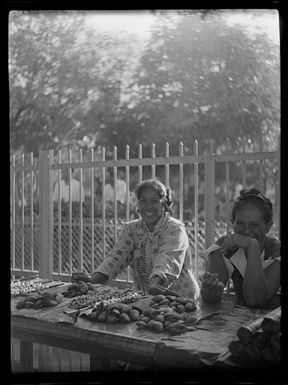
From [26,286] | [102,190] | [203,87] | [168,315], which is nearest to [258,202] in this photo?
[168,315]

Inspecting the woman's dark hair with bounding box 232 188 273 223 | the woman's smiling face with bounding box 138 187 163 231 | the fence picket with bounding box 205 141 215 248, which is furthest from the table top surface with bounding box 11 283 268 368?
the fence picket with bounding box 205 141 215 248

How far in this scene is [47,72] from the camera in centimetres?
669

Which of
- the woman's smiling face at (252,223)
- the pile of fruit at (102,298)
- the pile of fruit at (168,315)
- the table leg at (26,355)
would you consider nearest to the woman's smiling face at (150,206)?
the pile of fruit at (102,298)

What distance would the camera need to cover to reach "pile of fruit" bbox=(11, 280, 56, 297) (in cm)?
206

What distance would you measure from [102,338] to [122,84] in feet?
21.9

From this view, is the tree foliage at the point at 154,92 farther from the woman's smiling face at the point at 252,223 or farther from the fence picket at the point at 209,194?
the woman's smiling face at the point at 252,223

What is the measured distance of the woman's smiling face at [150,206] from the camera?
2.33 meters

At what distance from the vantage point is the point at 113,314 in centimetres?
158

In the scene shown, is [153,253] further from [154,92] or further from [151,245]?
[154,92]

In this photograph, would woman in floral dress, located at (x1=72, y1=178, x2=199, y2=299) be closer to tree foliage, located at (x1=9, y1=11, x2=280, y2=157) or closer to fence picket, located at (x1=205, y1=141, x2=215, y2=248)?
fence picket, located at (x1=205, y1=141, x2=215, y2=248)

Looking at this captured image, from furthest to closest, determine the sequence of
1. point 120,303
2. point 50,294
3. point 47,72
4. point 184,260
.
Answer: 1. point 47,72
2. point 184,260
3. point 50,294
4. point 120,303
